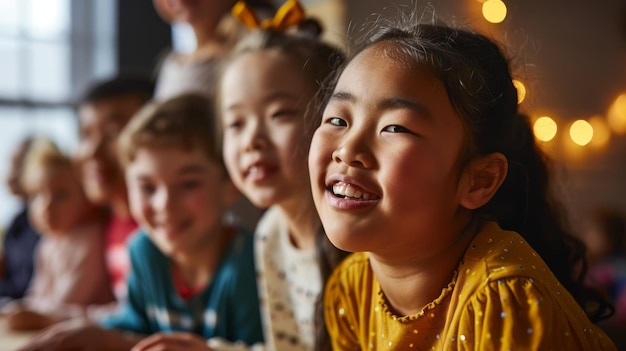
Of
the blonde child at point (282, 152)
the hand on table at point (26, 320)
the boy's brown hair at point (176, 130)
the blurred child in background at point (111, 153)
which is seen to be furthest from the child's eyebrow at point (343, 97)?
the blurred child in background at point (111, 153)

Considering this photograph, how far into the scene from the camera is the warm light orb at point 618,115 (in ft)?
9.21

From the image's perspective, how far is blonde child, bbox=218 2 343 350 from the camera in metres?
1.03

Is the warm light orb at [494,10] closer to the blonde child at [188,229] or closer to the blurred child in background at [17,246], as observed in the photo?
the blonde child at [188,229]

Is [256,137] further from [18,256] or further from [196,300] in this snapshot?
[18,256]

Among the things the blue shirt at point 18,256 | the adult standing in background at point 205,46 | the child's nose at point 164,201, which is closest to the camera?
the child's nose at point 164,201

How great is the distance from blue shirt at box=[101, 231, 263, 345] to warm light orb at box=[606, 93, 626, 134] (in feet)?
6.55

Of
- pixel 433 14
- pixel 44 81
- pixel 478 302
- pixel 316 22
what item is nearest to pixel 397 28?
pixel 433 14

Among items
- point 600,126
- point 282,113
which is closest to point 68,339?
point 282,113

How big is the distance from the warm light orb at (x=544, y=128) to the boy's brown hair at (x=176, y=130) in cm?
65

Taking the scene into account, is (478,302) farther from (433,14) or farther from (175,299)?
(175,299)

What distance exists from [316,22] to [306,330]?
0.51 meters

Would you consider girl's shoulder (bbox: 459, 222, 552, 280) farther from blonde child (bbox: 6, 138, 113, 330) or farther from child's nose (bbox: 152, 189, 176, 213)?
blonde child (bbox: 6, 138, 113, 330)

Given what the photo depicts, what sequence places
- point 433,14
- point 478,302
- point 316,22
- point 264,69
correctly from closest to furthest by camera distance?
1. point 478,302
2. point 433,14
3. point 264,69
4. point 316,22

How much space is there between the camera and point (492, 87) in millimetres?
657
